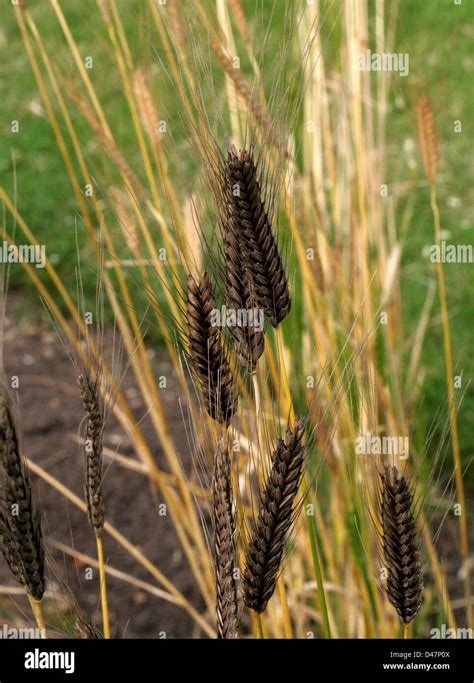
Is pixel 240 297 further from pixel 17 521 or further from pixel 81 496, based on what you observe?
pixel 81 496

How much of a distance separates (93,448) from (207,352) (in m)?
0.13

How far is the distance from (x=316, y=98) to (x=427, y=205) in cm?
134

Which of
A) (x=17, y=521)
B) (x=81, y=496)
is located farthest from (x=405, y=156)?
(x=17, y=521)

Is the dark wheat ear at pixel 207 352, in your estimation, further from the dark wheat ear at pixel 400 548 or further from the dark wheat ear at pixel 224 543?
the dark wheat ear at pixel 400 548

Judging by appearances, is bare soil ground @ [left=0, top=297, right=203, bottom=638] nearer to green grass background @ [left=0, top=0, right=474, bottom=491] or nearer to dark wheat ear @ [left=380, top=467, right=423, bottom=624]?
green grass background @ [left=0, top=0, right=474, bottom=491]

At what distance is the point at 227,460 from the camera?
2.18ft

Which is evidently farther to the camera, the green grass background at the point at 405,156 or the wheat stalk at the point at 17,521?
the green grass background at the point at 405,156

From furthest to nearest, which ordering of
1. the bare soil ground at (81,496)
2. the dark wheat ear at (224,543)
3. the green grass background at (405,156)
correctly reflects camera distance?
the green grass background at (405,156) < the bare soil ground at (81,496) < the dark wheat ear at (224,543)

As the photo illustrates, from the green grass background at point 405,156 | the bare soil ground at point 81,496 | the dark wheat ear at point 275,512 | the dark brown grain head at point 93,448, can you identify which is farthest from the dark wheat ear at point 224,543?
the green grass background at point 405,156

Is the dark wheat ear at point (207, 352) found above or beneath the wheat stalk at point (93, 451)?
above

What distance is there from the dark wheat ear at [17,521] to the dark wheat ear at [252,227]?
8.7 inches

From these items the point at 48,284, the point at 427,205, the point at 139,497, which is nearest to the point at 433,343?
the point at 427,205

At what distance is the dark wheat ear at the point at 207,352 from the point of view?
2.29ft

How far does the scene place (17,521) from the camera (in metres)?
0.71
